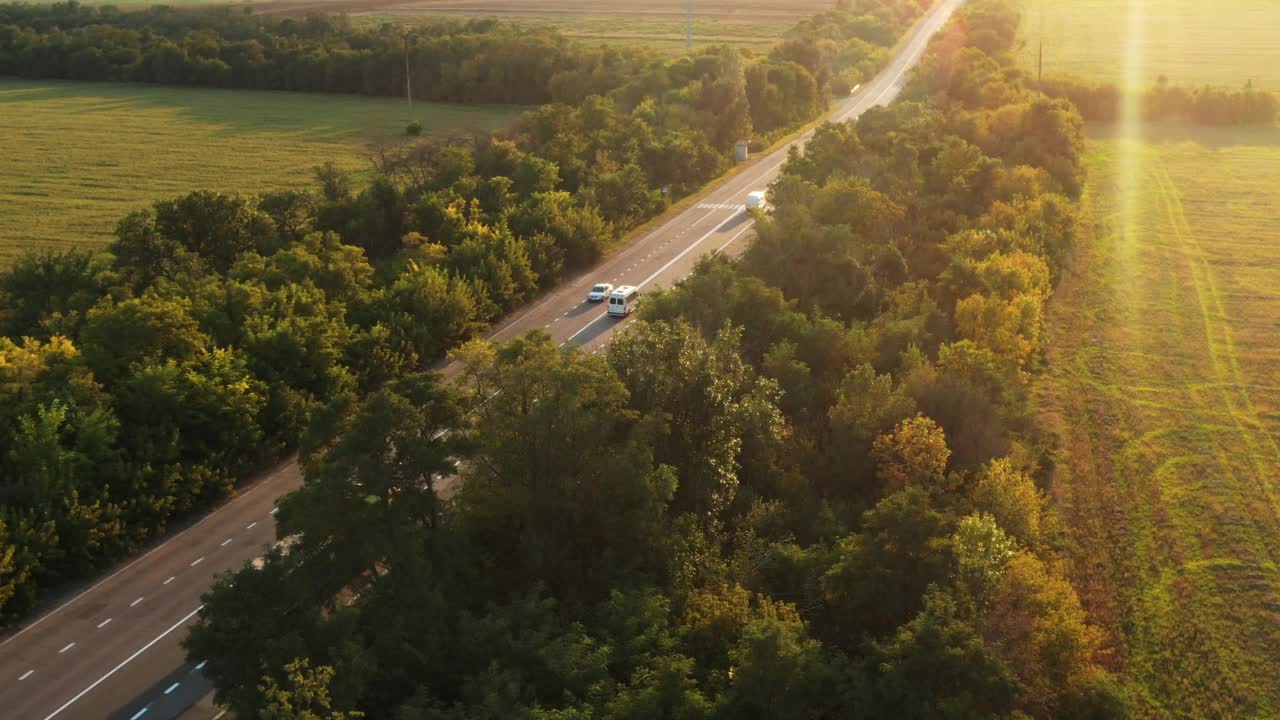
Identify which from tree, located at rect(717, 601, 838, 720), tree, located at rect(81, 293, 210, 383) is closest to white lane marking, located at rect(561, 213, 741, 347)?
tree, located at rect(81, 293, 210, 383)

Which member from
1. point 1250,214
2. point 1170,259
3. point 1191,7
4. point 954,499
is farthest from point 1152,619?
point 1191,7

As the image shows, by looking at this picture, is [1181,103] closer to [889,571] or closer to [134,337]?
[889,571]

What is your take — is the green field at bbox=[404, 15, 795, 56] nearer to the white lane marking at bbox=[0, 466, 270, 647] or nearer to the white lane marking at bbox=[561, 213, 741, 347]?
the white lane marking at bbox=[561, 213, 741, 347]

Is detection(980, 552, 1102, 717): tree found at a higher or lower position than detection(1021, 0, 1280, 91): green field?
lower

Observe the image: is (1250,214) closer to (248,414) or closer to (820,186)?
(820,186)

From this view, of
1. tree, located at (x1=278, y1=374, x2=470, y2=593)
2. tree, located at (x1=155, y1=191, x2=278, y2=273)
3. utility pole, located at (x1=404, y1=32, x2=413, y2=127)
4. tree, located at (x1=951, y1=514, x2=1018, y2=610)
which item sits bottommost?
tree, located at (x1=951, y1=514, x2=1018, y2=610)

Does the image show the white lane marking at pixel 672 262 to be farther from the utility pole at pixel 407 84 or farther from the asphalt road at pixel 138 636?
the utility pole at pixel 407 84
